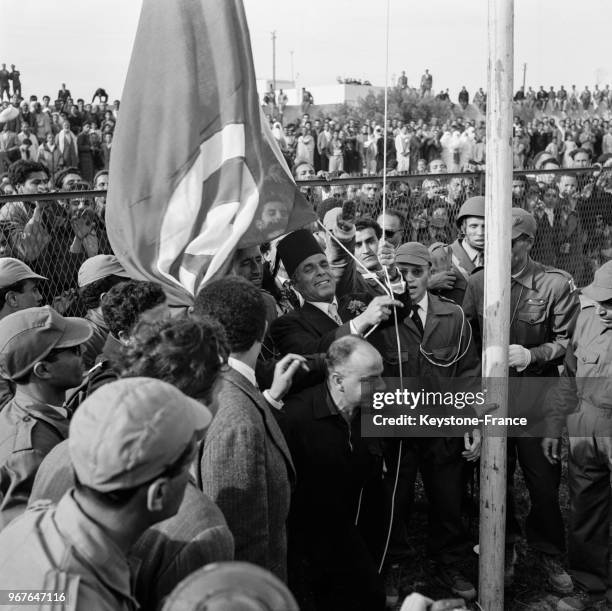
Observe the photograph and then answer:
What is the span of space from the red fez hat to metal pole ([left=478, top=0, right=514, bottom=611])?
1.04 m

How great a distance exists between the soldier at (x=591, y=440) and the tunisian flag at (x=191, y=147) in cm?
161

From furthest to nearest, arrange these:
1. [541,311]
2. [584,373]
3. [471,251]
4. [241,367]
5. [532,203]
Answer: [532,203] → [471,251] → [541,311] → [584,373] → [241,367]

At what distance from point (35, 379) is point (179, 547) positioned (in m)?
1.39

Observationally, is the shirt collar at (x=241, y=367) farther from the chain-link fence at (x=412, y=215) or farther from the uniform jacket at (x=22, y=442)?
the chain-link fence at (x=412, y=215)

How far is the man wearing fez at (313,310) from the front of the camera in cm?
410

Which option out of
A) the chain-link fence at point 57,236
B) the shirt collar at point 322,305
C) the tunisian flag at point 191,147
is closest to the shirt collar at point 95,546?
the shirt collar at point 322,305

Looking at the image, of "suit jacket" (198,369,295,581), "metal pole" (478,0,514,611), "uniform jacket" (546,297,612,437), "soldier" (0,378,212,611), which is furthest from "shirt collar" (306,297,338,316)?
"soldier" (0,378,212,611)

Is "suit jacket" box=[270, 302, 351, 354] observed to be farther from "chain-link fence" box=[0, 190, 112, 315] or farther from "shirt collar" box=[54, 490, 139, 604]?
"shirt collar" box=[54, 490, 139, 604]

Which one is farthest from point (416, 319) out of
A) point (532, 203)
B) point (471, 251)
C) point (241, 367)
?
point (532, 203)

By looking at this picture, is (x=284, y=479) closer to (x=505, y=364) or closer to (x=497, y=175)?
(x=505, y=364)

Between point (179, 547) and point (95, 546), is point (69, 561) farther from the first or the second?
point (179, 547)

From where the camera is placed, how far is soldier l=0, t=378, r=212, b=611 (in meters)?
1.69

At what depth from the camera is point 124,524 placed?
178 cm

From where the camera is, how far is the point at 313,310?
4.39 meters
